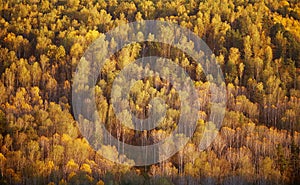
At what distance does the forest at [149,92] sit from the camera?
23109 millimetres

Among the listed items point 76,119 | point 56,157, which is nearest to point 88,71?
point 76,119

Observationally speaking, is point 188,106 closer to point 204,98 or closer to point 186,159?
point 204,98

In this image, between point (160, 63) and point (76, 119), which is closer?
point (76, 119)

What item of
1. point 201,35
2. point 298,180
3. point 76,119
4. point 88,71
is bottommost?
point 298,180

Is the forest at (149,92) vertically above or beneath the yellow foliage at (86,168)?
above

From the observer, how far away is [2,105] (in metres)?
24.6

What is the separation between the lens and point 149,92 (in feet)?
87.2

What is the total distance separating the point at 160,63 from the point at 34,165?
8947mm

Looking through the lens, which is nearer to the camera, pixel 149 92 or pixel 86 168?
pixel 86 168

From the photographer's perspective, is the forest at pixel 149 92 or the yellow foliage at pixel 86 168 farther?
the yellow foliage at pixel 86 168

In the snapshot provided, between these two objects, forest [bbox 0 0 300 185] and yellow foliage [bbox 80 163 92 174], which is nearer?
forest [bbox 0 0 300 185]

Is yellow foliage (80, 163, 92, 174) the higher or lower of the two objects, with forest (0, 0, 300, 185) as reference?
lower

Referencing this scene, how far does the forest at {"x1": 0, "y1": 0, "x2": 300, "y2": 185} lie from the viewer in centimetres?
2311

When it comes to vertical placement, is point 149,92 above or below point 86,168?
above
